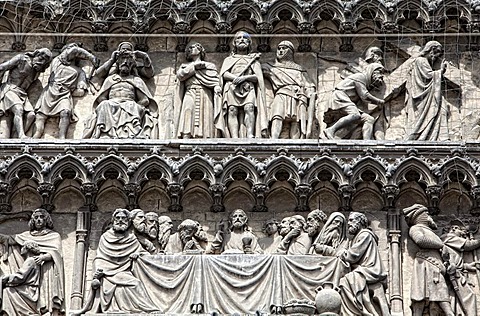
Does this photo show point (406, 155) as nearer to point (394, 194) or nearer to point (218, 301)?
point (394, 194)

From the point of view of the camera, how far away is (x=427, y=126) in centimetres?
2291

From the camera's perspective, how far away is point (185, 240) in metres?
22.1

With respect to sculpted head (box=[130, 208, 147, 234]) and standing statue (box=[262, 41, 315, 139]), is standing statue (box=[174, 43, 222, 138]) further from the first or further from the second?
sculpted head (box=[130, 208, 147, 234])

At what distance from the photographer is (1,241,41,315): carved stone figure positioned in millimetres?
21703

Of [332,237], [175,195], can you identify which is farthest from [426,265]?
[175,195]

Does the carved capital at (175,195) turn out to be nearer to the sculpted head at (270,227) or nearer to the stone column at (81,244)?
the stone column at (81,244)

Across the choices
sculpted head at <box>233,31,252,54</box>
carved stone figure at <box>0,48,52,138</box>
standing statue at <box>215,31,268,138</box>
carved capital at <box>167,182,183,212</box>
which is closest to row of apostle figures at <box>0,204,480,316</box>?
carved capital at <box>167,182,183,212</box>

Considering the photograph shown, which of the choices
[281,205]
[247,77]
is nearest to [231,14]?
[247,77]

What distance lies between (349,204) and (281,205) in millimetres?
816

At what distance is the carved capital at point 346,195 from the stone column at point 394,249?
0.39 m

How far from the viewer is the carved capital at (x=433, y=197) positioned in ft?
73.0

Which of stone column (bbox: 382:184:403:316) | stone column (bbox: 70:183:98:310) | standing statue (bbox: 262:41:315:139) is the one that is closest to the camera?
stone column (bbox: 382:184:403:316)

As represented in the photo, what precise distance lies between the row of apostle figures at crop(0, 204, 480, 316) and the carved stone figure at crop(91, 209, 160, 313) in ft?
0.04

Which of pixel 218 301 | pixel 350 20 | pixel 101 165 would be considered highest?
pixel 350 20
